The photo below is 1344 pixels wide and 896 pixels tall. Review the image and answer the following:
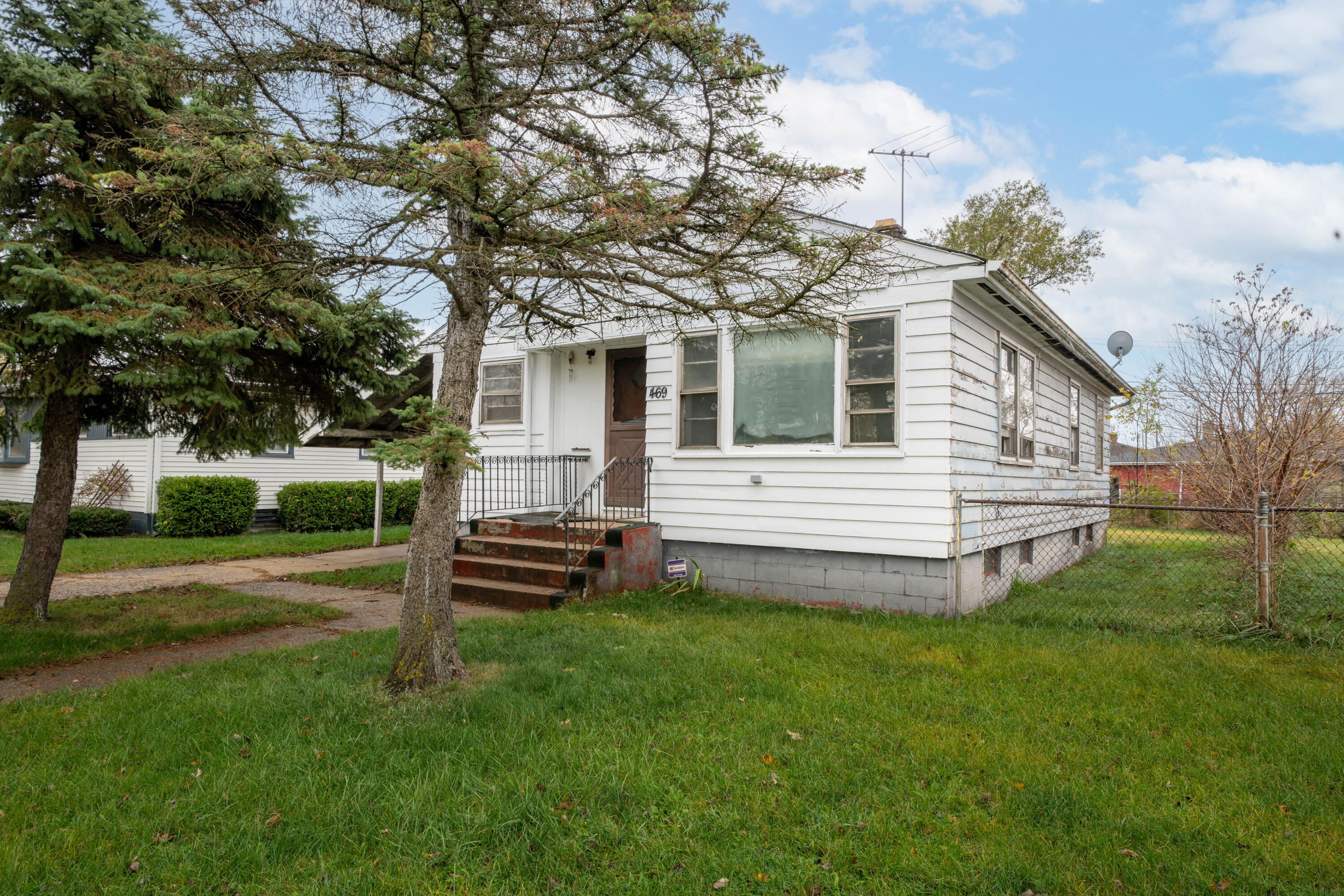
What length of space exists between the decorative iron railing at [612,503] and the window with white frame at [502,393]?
1490 millimetres

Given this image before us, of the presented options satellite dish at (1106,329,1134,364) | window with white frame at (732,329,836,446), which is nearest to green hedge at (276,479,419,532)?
window with white frame at (732,329,836,446)

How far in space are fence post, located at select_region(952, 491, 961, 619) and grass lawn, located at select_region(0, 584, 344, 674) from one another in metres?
5.87

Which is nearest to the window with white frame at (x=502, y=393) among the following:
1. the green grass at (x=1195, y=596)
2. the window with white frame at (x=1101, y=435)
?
the green grass at (x=1195, y=596)

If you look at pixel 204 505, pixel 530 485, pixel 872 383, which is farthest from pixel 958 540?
pixel 204 505

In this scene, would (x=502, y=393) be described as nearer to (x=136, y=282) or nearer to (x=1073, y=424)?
(x=136, y=282)

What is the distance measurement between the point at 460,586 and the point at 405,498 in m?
9.77

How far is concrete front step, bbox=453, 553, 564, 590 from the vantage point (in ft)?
24.3

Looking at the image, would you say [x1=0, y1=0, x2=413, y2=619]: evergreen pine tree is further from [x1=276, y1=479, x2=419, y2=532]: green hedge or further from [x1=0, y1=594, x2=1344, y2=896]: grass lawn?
[x1=276, y1=479, x2=419, y2=532]: green hedge

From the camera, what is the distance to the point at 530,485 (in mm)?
9469

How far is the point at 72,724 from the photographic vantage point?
376cm

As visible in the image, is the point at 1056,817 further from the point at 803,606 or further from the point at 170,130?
the point at 170,130

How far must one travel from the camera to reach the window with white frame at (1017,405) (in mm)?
8539

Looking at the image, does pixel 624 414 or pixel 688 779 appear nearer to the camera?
pixel 688 779

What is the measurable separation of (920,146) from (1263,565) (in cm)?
554
